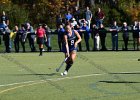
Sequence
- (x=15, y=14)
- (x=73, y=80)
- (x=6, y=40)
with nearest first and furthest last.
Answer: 1. (x=73, y=80)
2. (x=6, y=40)
3. (x=15, y=14)


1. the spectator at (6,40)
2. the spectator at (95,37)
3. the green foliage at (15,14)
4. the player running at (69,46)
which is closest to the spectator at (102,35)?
the spectator at (95,37)

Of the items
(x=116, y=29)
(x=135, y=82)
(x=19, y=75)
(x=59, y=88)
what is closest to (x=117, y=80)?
(x=135, y=82)

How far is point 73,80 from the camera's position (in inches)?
757

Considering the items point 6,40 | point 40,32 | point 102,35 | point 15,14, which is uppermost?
point 15,14

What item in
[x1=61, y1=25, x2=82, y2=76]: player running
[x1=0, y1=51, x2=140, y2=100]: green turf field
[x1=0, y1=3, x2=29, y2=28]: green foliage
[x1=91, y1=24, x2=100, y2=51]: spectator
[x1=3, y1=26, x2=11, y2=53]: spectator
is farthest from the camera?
[x1=0, y1=3, x2=29, y2=28]: green foliage

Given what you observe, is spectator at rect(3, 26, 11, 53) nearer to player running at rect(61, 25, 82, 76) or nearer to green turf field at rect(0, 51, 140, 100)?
green turf field at rect(0, 51, 140, 100)

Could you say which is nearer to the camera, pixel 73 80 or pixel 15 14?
pixel 73 80

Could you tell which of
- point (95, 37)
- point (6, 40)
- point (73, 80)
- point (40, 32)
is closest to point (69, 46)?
point (73, 80)

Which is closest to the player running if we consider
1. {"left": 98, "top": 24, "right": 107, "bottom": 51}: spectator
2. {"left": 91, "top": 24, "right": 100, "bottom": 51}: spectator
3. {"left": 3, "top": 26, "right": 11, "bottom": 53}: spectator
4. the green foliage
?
{"left": 91, "top": 24, "right": 100, "bottom": 51}: spectator

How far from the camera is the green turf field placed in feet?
50.3

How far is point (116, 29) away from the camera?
35375 millimetres

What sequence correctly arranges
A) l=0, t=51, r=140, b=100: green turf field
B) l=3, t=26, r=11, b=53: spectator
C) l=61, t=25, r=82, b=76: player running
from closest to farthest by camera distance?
l=0, t=51, r=140, b=100: green turf field < l=61, t=25, r=82, b=76: player running < l=3, t=26, r=11, b=53: spectator

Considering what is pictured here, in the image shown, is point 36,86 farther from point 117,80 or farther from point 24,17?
point 24,17

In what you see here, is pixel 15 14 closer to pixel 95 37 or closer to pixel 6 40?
pixel 6 40
